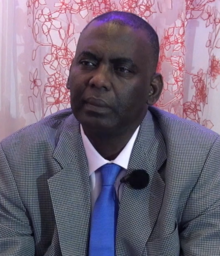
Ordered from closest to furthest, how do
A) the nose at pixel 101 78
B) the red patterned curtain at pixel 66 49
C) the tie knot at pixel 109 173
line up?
the nose at pixel 101 78 < the tie knot at pixel 109 173 < the red patterned curtain at pixel 66 49

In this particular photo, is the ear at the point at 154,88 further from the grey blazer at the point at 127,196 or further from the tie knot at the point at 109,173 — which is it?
the tie knot at the point at 109,173

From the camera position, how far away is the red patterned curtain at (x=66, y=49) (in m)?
1.39

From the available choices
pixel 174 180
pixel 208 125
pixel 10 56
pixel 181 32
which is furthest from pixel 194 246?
pixel 10 56

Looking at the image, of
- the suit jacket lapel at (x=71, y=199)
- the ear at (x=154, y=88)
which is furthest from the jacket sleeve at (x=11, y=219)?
the ear at (x=154, y=88)

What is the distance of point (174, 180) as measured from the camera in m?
1.02

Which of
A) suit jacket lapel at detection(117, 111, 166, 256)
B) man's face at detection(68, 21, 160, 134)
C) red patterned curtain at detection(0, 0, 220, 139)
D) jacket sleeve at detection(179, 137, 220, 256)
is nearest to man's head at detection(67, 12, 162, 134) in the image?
man's face at detection(68, 21, 160, 134)

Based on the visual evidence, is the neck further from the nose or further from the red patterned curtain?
the red patterned curtain

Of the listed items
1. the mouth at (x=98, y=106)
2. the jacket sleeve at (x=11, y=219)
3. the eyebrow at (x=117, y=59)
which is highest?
the eyebrow at (x=117, y=59)

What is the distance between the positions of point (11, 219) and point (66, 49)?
65 centimetres

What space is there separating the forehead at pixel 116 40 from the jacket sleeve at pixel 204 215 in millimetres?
347

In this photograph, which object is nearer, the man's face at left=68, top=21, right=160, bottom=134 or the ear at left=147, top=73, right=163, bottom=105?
the man's face at left=68, top=21, right=160, bottom=134

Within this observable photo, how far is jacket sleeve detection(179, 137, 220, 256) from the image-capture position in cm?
100

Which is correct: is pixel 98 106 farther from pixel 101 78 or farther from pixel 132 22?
pixel 132 22

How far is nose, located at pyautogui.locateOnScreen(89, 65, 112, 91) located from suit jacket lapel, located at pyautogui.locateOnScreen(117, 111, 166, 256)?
→ 0.74ft
